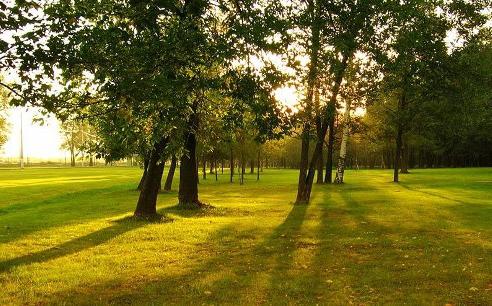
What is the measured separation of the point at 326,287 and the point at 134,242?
24.8 ft

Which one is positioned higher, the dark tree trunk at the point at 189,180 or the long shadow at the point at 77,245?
the dark tree trunk at the point at 189,180

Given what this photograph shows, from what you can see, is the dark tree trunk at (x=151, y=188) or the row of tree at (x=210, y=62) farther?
the dark tree trunk at (x=151, y=188)

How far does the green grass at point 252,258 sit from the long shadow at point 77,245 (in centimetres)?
4

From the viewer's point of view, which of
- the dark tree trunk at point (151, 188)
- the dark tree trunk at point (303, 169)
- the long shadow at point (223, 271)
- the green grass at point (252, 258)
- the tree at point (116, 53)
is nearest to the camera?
the tree at point (116, 53)

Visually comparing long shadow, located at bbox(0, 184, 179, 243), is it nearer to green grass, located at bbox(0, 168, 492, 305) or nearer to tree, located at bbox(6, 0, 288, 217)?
green grass, located at bbox(0, 168, 492, 305)

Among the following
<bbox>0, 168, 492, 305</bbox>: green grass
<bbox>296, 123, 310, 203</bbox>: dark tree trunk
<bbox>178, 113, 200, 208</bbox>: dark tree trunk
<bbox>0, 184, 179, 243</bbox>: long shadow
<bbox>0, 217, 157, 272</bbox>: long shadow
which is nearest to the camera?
<bbox>0, 168, 492, 305</bbox>: green grass

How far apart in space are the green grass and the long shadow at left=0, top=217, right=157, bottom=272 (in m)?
0.04

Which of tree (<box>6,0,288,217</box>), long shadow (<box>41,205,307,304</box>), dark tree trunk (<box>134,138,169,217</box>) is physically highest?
tree (<box>6,0,288,217</box>)

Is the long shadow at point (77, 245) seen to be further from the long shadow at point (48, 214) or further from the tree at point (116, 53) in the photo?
the tree at point (116, 53)

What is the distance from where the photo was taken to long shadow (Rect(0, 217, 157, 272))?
1299cm

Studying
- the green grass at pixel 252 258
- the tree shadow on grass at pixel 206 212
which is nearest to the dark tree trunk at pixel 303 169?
the green grass at pixel 252 258

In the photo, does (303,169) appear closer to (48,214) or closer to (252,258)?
(48,214)

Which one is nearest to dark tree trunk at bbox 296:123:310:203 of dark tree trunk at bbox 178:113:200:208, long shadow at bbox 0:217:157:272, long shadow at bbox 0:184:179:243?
dark tree trunk at bbox 178:113:200:208

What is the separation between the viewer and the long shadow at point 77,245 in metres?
13.0
